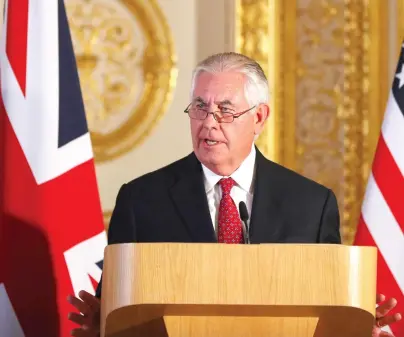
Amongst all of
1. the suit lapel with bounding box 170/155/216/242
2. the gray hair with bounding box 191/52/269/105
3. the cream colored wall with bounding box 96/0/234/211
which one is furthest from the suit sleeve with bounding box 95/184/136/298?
the cream colored wall with bounding box 96/0/234/211

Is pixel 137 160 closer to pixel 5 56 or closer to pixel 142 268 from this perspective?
pixel 5 56

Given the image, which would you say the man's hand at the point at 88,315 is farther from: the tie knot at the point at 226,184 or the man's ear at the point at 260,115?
the man's ear at the point at 260,115

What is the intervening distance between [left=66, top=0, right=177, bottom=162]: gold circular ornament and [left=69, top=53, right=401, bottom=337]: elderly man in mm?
1173

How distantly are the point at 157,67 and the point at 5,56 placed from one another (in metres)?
0.77

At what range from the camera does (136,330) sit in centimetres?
175

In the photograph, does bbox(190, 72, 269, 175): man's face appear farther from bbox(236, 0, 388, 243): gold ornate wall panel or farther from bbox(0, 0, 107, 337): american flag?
bbox(236, 0, 388, 243): gold ornate wall panel

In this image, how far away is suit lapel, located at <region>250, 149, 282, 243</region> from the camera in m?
2.22

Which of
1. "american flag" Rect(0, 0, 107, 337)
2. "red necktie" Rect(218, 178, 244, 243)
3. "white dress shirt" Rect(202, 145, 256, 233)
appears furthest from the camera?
"american flag" Rect(0, 0, 107, 337)

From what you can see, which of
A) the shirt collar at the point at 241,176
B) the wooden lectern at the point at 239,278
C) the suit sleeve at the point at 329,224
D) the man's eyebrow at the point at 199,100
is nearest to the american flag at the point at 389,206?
the suit sleeve at the point at 329,224

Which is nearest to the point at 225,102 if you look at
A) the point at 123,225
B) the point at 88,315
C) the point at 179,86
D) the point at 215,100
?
the point at 215,100

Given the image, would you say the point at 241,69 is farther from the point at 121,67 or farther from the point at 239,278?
the point at 121,67

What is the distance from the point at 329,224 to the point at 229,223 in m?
0.30

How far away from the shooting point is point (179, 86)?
3.56 m

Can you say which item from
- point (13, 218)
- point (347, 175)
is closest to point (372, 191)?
point (347, 175)
